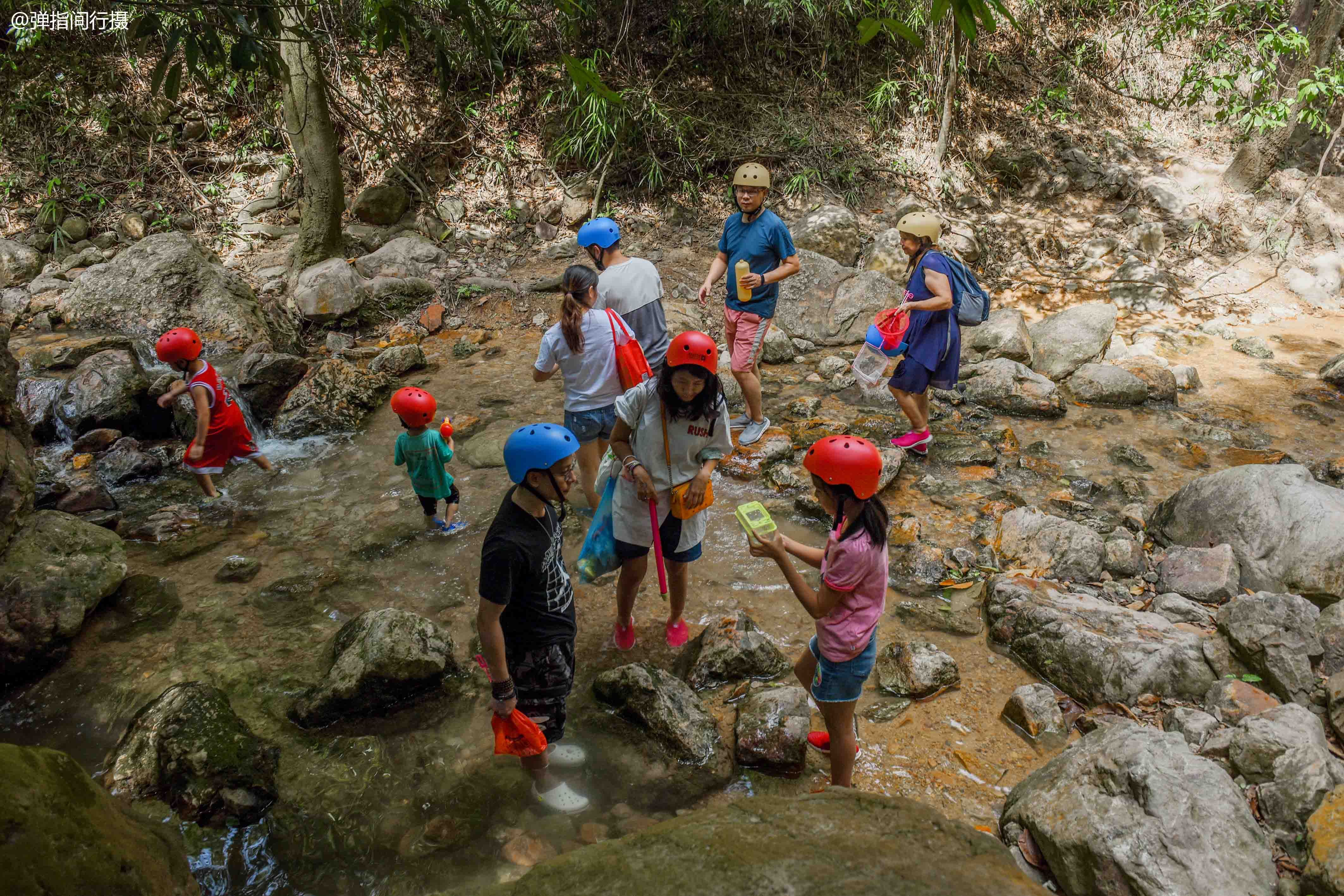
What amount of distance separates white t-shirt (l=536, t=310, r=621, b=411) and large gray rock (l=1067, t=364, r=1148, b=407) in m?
4.52

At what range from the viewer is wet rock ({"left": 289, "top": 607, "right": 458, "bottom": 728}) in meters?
3.41

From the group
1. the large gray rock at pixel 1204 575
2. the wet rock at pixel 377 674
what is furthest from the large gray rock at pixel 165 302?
the large gray rock at pixel 1204 575

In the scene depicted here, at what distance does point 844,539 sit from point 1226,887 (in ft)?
5.21

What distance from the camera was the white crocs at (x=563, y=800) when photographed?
10.0 feet

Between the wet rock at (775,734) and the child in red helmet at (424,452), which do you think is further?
the child in red helmet at (424,452)

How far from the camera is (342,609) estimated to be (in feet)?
14.0

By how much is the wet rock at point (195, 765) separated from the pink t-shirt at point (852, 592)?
2368mm

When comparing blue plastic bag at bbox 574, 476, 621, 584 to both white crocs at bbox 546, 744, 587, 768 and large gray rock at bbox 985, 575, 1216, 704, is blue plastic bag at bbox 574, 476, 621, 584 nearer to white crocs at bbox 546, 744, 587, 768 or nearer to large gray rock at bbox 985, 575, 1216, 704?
white crocs at bbox 546, 744, 587, 768

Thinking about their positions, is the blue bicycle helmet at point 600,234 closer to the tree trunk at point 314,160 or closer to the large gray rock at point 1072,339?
the large gray rock at point 1072,339

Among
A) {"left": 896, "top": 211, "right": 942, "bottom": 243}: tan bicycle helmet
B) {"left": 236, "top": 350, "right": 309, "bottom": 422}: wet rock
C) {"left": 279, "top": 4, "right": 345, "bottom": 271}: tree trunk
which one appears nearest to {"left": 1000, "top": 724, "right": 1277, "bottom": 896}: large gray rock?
{"left": 896, "top": 211, "right": 942, "bottom": 243}: tan bicycle helmet

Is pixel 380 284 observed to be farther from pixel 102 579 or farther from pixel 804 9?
pixel 804 9

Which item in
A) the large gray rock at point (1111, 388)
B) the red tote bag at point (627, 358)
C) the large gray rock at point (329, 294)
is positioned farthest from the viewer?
the large gray rock at point (329, 294)

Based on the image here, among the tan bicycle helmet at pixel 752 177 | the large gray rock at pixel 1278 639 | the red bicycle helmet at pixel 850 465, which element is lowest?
the large gray rock at pixel 1278 639

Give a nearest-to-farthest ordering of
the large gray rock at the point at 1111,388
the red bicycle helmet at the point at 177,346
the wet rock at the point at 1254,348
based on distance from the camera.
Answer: the red bicycle helmet at the point at 177,346 < the large gray rock at the point at 1111,388 < the wet rock at the point at 1254,348
